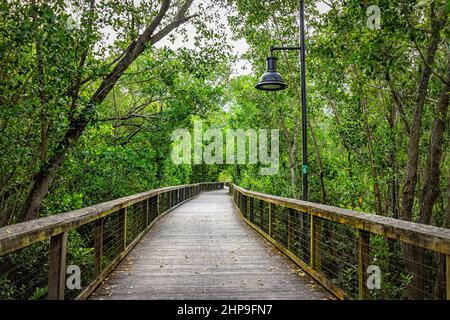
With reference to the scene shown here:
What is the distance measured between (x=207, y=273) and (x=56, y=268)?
2.20 m

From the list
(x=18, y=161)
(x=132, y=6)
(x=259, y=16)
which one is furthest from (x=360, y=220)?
(x=259, y=16)

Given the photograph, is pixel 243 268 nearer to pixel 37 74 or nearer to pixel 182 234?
pixel 182 234

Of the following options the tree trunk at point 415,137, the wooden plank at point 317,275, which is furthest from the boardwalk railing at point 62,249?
the tree trunk at point 415,137

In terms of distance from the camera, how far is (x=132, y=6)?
8000 mm

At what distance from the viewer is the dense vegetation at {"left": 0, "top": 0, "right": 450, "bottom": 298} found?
17.7 feet

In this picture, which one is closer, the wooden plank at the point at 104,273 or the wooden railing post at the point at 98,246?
the wooden plank at the point at 104,273

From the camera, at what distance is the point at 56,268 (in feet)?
9.77

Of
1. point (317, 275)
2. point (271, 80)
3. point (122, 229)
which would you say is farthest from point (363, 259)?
point (271, 80)

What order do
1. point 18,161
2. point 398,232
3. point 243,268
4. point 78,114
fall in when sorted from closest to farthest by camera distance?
point 398,232 → point 243,268 → point 18,161 → point 78,114

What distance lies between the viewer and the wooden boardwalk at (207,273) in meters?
3.88

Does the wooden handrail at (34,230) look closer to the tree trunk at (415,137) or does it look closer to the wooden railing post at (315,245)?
the wooden railing post at (315,245)

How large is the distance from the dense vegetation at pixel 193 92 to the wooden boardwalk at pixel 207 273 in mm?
1283

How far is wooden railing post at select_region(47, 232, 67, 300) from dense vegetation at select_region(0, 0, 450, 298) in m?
1.89
